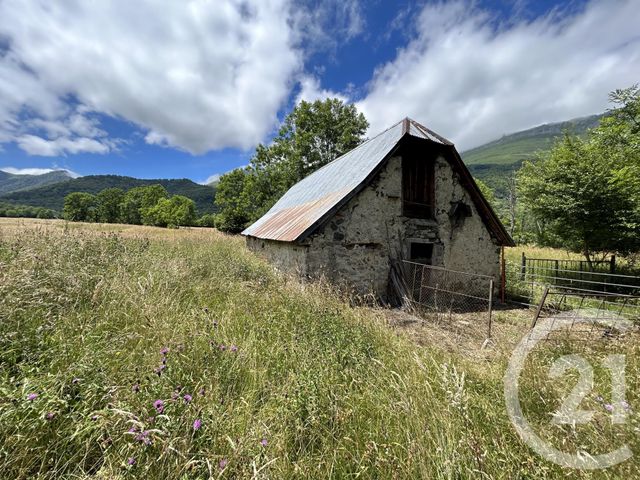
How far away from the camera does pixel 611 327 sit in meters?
4.34

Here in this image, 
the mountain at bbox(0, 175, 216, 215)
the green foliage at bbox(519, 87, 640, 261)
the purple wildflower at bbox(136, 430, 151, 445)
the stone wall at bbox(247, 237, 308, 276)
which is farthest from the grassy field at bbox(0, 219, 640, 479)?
the mountain at bbox(0, 175, 216, 215)

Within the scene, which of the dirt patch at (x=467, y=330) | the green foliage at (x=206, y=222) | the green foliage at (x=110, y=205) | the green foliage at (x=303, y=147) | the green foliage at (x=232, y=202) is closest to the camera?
the dirt patch at (x=467, y=330)

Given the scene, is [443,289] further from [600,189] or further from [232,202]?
[232,202]

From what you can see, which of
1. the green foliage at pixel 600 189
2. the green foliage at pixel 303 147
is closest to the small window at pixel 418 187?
the green foliage at pixel 600 189

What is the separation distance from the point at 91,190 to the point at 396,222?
150243 millimetres

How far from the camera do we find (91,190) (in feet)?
384

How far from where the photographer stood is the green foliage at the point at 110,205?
64.6 m

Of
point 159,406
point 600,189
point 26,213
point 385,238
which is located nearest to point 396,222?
point 385,238

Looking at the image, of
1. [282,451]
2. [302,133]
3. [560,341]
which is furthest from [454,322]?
[302,133]

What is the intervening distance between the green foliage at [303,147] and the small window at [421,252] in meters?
19.3

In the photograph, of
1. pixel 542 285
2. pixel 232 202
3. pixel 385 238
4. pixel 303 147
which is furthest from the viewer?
pixel 232 202

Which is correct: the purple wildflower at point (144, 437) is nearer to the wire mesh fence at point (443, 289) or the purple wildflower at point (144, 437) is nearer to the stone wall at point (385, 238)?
the stone wall at point (385, 238)

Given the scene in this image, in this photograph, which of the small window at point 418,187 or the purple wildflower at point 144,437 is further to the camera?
the small window at point 418,187

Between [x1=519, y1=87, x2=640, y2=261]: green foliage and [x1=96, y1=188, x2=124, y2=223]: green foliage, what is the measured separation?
79.9 metres
